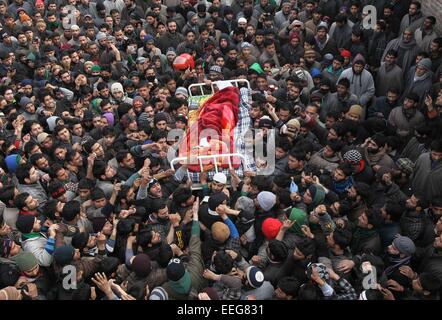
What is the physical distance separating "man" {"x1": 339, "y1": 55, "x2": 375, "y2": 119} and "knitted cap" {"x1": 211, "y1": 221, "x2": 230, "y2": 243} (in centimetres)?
373

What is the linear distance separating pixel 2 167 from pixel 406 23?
6.97 meters

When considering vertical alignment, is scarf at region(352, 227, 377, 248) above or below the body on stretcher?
below

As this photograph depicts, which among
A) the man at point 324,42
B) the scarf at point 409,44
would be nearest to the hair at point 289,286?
the scarf at point 409,44

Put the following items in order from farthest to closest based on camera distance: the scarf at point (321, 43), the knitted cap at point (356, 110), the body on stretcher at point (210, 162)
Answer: the scarf at point (321, 43)
the knitted cap at point (356, 110)
the body on stretcher at point (210, 162)

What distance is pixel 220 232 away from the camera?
4.69m

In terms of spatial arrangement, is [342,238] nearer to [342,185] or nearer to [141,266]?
[342,185]

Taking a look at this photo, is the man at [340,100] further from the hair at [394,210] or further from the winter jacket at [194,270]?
the winter jacket at [194,270]

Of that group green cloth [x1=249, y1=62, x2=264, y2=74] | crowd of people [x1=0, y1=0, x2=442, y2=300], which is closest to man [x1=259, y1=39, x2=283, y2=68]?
crowd of people [x1=0, y1=0, x2=442, y2=300]

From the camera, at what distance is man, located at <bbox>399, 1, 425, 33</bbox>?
26.3ft

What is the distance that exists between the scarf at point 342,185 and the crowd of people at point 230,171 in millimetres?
23

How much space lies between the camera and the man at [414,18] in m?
8.02

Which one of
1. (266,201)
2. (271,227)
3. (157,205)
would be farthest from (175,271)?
(266,201)

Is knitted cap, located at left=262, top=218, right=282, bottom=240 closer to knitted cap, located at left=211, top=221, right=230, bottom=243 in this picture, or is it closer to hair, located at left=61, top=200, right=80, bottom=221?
knitted cap, located at left=211, top=221, right=230, bottom=243

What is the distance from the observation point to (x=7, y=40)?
9297mm
